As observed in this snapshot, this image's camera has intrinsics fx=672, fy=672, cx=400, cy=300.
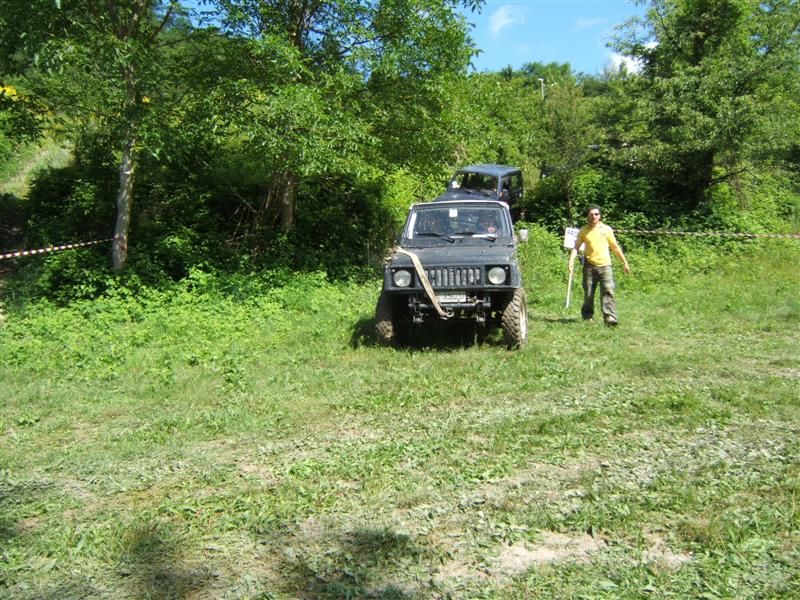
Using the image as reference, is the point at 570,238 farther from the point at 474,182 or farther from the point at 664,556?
the point at 664,556

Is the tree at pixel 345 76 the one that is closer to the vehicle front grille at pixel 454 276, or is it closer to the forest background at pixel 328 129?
the forest background at pixel 328 129

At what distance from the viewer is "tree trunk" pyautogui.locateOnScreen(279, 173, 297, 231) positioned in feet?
42.4

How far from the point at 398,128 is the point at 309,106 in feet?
8.40

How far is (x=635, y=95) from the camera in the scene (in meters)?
14.7

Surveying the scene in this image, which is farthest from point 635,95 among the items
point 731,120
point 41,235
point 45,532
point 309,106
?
point 45,532

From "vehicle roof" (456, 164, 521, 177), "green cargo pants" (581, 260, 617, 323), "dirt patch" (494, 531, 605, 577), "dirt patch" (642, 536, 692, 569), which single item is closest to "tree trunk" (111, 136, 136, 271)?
"green cargo pants" (581, 260, 617, 323)

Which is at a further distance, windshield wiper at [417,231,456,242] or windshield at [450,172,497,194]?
windshield at [450,172,497,194]

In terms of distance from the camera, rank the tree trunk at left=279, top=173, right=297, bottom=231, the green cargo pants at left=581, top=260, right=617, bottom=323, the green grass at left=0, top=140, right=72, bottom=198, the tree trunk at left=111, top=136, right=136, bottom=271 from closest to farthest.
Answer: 1. the green cargo pants at left=581, top=260, right=617, bottom=323
2. the tree trunk at left=111, top=136, right=136, bottom=271
3. the tree trunk at left=279, top=173, right=297, bottom=231
4. the green grass at left=0, top=140, right=72, bottom=198

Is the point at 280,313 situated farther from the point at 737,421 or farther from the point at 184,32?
the point at 737,421

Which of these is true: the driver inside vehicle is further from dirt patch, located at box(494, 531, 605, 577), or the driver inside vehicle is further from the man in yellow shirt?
dirt patch, located at box(494, 531, 605, 577)

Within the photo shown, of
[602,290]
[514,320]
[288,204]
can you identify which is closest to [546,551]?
[514,320]

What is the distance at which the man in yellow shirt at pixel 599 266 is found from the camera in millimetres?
8617

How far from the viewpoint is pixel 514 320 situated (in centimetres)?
719

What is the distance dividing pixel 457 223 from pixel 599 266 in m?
2.01
